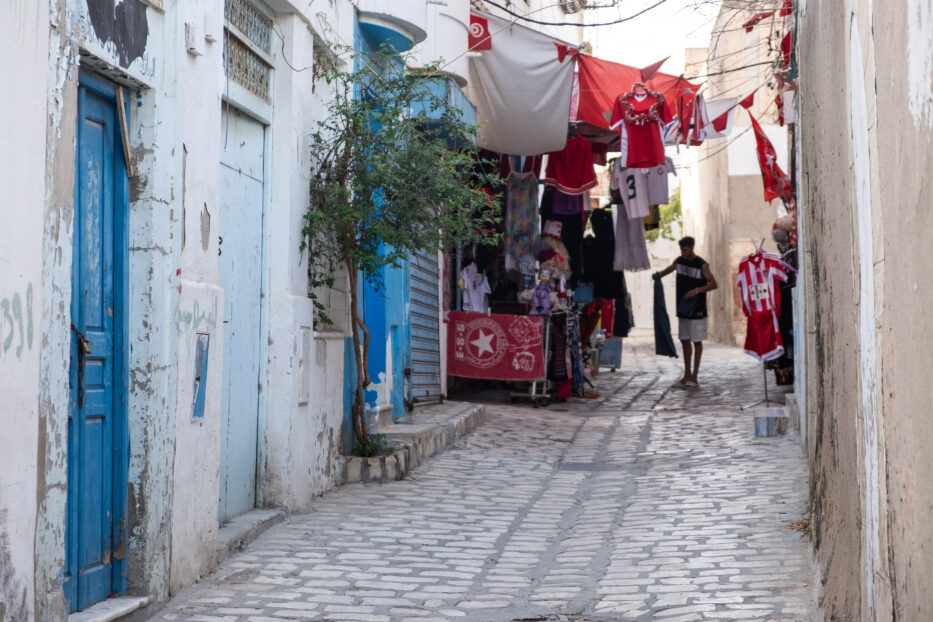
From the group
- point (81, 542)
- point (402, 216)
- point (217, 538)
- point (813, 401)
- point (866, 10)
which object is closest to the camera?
point (866, 10)

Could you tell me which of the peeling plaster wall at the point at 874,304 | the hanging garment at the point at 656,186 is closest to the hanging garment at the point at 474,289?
the hanging garment at the point at 656,186

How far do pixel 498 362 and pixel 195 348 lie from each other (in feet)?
27.9

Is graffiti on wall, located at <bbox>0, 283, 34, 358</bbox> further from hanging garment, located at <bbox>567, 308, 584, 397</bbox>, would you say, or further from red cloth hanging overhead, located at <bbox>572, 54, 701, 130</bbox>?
hanging garment, located at <bbox>567, 308, 584, 397</bbox>

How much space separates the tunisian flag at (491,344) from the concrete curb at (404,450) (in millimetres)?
2178

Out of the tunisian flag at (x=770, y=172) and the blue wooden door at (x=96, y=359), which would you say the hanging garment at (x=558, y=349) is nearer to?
the tunisian flag at (x=770, y=172)

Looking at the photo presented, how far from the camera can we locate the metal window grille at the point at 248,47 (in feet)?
21.7

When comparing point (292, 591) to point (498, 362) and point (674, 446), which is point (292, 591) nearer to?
point (674, 446)

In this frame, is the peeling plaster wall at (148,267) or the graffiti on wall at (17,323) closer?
the graffiti on wall at (17,323)

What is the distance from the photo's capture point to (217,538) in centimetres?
602

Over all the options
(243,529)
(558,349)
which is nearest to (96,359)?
(243,529)

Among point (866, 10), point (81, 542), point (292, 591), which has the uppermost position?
point (866, 10)

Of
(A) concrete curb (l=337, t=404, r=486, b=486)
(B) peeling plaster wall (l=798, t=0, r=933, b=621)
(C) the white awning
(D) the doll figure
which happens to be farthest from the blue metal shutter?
(B) peeling plaster wall (l=798, t=0, r=933, b=621)

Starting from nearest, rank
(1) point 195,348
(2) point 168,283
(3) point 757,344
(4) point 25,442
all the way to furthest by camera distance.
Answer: (4) point 25,442
(2) point 168,283
(1) point 195,348
(3) point 757,344

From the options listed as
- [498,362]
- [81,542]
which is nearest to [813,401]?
[81,542]
